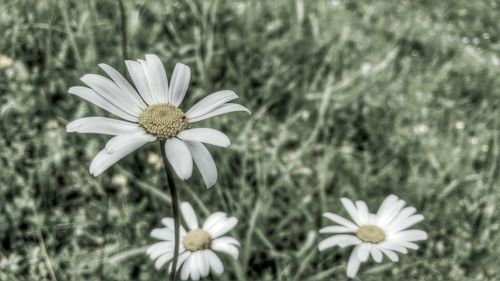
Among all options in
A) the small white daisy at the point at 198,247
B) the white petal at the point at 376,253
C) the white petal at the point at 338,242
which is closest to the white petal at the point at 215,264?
the small white daisy at the point at 198,247

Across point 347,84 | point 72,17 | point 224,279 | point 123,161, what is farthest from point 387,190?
point 72,17

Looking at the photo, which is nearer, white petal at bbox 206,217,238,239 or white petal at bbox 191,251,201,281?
white petal at bbox 191,251,201,281

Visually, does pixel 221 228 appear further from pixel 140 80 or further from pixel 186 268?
pixel 140 80

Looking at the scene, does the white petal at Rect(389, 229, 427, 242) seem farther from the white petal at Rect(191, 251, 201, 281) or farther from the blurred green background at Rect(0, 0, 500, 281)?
the white petal at Rect(191, 251, 201, 281)

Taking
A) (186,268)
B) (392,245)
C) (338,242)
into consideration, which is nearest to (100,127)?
(186,268)

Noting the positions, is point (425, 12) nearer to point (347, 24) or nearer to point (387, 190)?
point (347, 24)

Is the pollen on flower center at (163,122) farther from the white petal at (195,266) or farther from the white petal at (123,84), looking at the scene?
the white petal at (195,266)

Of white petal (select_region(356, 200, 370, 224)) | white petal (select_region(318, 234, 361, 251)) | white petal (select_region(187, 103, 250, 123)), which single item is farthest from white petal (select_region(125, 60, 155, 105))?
white petal (select_region(356, 200, 370, 224))
